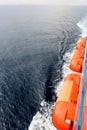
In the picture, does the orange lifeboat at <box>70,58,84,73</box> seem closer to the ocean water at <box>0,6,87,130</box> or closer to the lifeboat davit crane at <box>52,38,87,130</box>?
the ocean water at <box>0,6,87,130</box>

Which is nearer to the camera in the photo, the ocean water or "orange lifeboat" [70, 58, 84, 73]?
the ocean water

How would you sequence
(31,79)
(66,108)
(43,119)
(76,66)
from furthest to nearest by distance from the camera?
(76,66) → (31,79) → (43,119) → (66,108)

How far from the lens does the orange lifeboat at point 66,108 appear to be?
2009 centimetres

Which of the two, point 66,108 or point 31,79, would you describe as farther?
point 31,79

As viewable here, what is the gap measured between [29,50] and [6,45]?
8655 mm

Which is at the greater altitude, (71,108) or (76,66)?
(76,66)

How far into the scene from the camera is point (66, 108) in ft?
69.5

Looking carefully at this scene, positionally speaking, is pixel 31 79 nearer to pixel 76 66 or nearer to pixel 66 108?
pixel 76 66

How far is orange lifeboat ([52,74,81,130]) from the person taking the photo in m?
20.1

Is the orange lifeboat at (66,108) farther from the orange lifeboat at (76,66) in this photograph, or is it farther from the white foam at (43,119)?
the orange lifeboat at (76,66)

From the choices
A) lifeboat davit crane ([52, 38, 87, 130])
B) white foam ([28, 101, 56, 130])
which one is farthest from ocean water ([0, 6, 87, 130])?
lifeboat davit crane ([52, 38, 87, 130])

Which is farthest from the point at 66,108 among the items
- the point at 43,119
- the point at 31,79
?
the point at 31,79

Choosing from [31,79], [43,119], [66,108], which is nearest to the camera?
[66,108]

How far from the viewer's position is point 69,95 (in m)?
23.4
